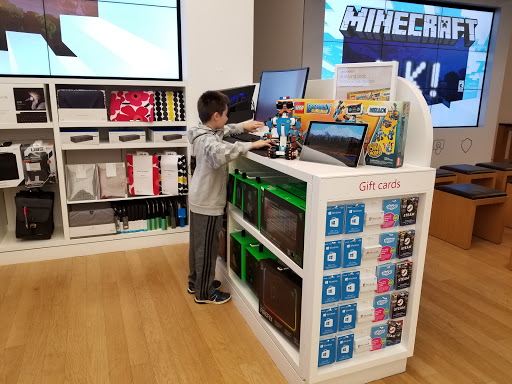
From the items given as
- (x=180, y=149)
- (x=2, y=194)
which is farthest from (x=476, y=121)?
(x=2, y=194)

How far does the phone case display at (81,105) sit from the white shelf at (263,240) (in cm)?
133

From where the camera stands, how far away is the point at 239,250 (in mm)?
2383

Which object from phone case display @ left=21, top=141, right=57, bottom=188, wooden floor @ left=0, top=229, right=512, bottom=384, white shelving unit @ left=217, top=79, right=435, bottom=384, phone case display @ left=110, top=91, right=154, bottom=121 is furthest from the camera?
phone case display @ left=110, top=91, right=154, bottom=121

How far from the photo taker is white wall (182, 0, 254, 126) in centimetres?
303

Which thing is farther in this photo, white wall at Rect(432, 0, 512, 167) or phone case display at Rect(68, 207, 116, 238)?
white wall at Rect(432, 0, 512, 167)

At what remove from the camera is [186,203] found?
3.44m

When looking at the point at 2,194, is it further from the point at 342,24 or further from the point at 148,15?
the point at 342,24

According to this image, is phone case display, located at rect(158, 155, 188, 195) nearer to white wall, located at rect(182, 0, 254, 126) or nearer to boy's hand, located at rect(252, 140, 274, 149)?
white wall, located at rect(182, 0, 254, 126)

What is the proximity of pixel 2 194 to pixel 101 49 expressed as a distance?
1429 mm

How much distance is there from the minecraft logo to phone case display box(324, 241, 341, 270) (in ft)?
13.1

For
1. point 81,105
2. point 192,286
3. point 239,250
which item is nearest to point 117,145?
point 81,105

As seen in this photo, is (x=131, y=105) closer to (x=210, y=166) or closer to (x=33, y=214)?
(x=33, y=214)

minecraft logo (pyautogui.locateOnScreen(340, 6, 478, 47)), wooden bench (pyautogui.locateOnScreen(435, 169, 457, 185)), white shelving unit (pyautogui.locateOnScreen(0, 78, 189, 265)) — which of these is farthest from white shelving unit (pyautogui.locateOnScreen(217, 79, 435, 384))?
minecraft logo (pyautogui.locateOnScreen(340, 6, 478, 47))

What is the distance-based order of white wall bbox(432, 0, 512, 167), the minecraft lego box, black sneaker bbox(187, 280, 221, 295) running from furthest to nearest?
white wall bbox(432, 0, 512, 167) → black sneaker bbox(187, 280, 221, 295) → the minecraft lego box
